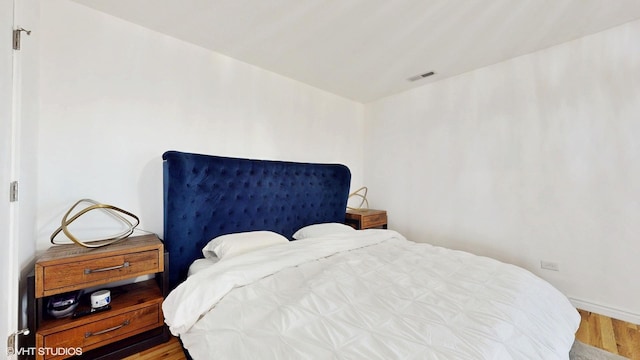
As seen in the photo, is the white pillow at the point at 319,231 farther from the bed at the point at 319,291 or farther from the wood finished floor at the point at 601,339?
the wood finished floor at the point at 601,339

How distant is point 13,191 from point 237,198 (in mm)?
1376

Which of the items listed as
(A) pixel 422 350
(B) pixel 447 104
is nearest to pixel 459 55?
(B) pixel 447 104

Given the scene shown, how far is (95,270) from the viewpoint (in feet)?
5.01

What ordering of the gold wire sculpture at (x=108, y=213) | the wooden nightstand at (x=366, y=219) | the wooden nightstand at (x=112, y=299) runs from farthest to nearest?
the wooden nightstand at (x=366, y=219) → the gold wire sculpture at (x=108, y=213) → the wooden nightstand at (x=112, y=299)

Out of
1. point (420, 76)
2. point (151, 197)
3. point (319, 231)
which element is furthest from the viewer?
point (420, 76)

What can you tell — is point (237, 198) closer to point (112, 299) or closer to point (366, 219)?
point (112, 299)

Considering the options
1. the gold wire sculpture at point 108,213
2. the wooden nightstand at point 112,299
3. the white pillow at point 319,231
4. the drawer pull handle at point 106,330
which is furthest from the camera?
the white pillow at point 319,231

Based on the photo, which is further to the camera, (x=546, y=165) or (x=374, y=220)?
(x=374, y=220)

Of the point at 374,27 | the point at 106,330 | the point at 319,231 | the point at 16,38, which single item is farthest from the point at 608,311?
the point at 16,38

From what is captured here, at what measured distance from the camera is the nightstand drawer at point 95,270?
1.40 metres

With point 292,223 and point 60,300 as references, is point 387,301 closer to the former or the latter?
point 292,223

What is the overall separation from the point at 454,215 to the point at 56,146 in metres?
3.65

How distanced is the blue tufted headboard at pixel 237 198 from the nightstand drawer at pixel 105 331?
31cm

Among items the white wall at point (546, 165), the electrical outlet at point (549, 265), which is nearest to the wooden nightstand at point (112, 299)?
the white wall at point (546, 165)
